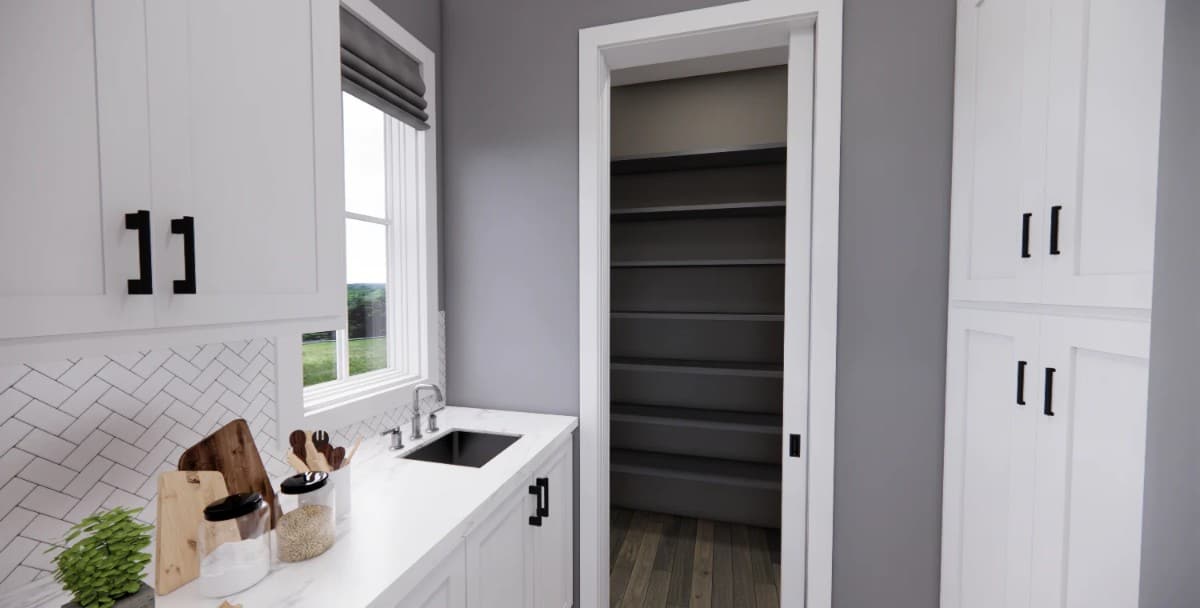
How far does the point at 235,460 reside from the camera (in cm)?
91

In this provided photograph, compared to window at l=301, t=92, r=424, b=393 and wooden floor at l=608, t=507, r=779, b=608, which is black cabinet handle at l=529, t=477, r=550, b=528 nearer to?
window at l=301, t=92, r=424, b=393

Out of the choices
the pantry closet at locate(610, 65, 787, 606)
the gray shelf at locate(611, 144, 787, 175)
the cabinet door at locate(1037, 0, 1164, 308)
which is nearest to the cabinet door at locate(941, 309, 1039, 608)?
the cabinet door at locate(1037, 0, 1164, 308)

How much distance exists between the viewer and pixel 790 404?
167cm

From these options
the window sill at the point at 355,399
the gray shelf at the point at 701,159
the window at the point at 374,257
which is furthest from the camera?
the gray shelf at the point at 701,159

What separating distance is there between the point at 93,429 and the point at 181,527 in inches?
10.9

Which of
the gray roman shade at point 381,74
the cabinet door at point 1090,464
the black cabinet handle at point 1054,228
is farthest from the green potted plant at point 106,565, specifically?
the black cabinet handle at point 1054,228

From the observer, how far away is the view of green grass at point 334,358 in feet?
4.91

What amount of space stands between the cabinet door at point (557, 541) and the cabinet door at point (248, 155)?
0.99 m

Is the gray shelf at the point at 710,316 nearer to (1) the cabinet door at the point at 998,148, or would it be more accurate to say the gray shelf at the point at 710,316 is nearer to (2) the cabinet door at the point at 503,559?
(1) the cabinet door at the point at 998,148

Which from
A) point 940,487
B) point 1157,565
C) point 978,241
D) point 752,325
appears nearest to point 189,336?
point 1157,565

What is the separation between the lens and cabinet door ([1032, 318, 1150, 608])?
0.76 meters

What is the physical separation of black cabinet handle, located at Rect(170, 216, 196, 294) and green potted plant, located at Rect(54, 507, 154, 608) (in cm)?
33

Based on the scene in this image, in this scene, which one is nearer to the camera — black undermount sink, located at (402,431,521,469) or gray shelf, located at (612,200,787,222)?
black undermount sink, located at (402,431,521,469)

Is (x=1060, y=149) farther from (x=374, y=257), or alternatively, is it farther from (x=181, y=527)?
(x=374, y=257)
